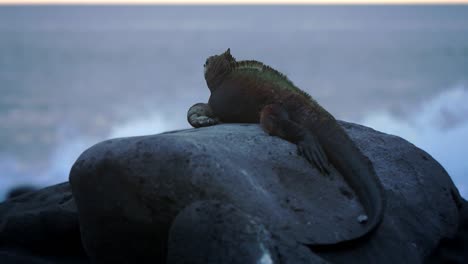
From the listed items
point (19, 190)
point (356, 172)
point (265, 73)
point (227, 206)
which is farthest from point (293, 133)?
point (19, 190)

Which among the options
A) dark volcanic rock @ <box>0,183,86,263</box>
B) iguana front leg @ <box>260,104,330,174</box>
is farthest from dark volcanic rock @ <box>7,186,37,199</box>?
iguana front leg @ <box>260,104,330,174</box>

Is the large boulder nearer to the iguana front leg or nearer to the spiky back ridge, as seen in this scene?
the iguana front leg

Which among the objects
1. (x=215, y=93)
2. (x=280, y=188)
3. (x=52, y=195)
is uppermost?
(x=215, y=93)

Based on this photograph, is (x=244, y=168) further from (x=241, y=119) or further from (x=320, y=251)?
(x=241, y=119)

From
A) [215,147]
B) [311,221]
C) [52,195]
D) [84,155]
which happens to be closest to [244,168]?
[215,147]

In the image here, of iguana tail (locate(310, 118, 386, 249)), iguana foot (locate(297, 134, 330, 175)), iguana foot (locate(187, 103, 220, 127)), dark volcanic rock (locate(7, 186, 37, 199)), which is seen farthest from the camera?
dark volcanic rock (locate(7, 186, 37, 199))

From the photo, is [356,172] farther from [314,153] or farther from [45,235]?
[45,235]
